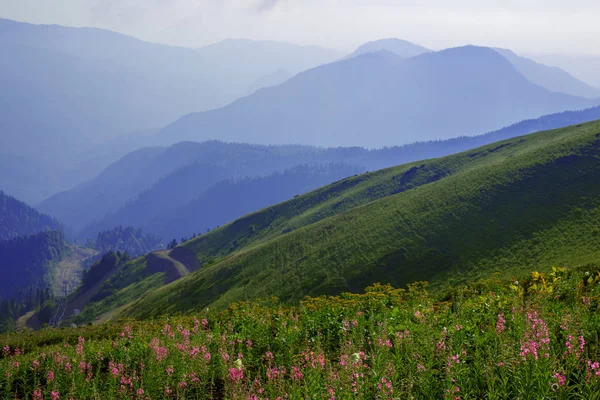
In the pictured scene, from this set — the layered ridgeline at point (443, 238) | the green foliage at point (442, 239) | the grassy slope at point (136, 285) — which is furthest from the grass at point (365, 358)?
the grassy slope at point (136, 285)

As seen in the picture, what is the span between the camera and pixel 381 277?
62.3 meters

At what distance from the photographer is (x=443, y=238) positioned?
67.2 m

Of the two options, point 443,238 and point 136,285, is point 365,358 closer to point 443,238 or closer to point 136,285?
point 443,238

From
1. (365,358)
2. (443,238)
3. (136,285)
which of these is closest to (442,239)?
(443,238)

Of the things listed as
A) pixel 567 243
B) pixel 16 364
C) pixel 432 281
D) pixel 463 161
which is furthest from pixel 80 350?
pixel 463 161

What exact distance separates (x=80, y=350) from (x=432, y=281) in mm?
48894

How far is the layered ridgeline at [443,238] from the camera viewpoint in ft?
187

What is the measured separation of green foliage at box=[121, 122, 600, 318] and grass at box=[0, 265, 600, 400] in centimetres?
3822

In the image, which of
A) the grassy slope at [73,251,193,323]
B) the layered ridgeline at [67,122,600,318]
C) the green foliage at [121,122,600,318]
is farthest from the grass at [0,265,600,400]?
the grassy slope at [73,251,193,323]

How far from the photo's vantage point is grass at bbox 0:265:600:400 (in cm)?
808

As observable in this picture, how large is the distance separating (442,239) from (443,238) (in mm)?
371

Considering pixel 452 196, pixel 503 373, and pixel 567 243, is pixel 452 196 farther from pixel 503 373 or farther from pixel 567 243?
pixel 503 373

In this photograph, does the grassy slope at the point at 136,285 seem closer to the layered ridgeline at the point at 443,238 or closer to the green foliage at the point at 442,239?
the green foliage at the point at 442,239

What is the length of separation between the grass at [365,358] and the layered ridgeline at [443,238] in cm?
4061
